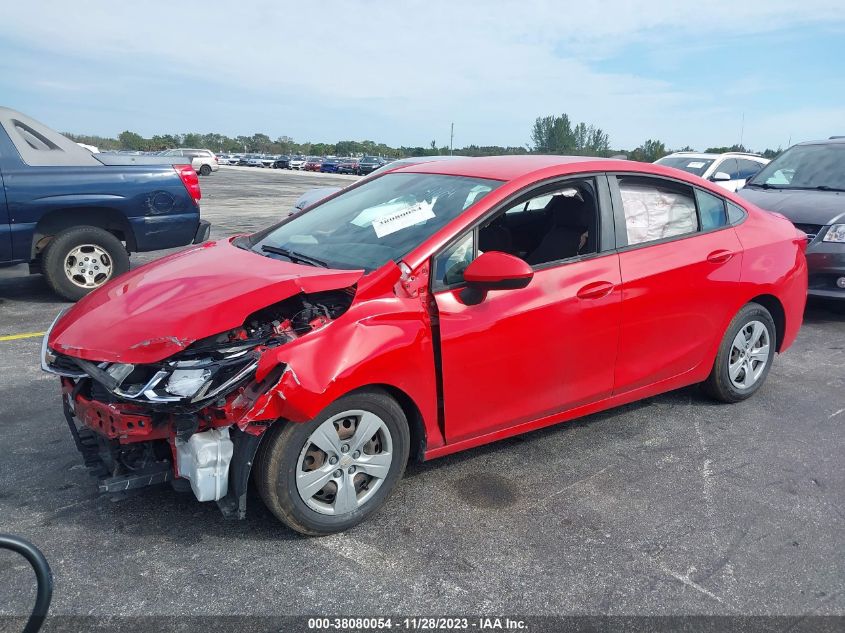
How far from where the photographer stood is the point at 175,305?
3.04 metres

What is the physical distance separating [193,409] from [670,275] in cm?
265

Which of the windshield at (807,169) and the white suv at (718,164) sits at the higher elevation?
the windshield at (807,169)

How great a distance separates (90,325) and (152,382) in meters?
0.55

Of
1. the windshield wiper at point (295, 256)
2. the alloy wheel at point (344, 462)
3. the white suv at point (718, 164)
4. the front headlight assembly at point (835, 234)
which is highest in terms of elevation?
the windshield wiper at point (295, 256)

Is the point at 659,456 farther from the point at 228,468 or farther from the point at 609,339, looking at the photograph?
the point at 228,468

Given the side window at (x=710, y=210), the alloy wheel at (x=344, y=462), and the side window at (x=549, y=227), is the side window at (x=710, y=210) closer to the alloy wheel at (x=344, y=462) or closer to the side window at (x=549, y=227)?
the side window at (x=549, y=227)

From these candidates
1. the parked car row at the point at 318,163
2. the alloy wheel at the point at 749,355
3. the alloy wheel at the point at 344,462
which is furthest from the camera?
the parked car row at the point at 318,163

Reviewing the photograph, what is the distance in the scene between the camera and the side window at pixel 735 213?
14.9ft

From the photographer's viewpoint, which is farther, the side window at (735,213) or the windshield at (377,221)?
the side window at (735,213)

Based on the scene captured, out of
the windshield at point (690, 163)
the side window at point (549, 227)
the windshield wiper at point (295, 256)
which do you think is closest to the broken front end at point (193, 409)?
the windshield wiper at point (295, 256)

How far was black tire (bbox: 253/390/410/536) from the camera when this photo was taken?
2861mm

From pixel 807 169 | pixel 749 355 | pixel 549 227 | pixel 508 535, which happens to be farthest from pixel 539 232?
pixel 807 169

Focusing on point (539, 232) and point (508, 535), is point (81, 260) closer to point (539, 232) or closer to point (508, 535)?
point (539, 232)

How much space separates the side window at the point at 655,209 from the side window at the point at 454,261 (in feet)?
3.48
